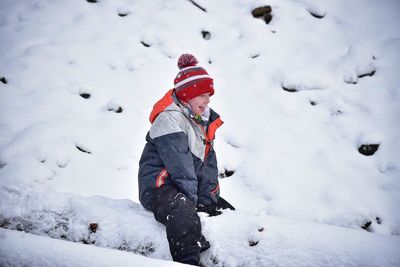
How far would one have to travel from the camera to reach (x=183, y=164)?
178 cm

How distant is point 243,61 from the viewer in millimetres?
4258

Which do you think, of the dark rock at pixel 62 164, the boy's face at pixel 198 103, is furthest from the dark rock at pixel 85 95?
the boy's face at pixel 198 103

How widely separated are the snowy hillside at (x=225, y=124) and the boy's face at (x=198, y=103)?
794mm

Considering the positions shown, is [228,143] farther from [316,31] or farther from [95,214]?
[316,31]

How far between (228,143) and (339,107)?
144 cm

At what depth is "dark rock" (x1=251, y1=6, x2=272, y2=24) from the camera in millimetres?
4641

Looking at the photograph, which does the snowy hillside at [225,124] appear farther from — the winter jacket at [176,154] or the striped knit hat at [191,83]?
the striped knit hat at [191,83]

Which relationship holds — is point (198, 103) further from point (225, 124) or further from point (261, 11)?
point (261, 11)

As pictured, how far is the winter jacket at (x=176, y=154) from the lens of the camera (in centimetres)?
179

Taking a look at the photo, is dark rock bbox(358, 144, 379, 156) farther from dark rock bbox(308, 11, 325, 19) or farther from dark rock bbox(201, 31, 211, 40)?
dark rock bbox(201, 31, 211, 40)

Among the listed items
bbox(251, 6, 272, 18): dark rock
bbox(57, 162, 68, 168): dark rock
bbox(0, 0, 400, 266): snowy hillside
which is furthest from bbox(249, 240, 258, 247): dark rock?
bbox(251, 6, 272, 18): dark rock

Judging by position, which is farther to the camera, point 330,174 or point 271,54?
point 271,54

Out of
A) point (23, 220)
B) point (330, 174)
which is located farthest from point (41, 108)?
point (330, 174)

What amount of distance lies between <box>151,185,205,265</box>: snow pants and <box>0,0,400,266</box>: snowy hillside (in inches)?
3.3
